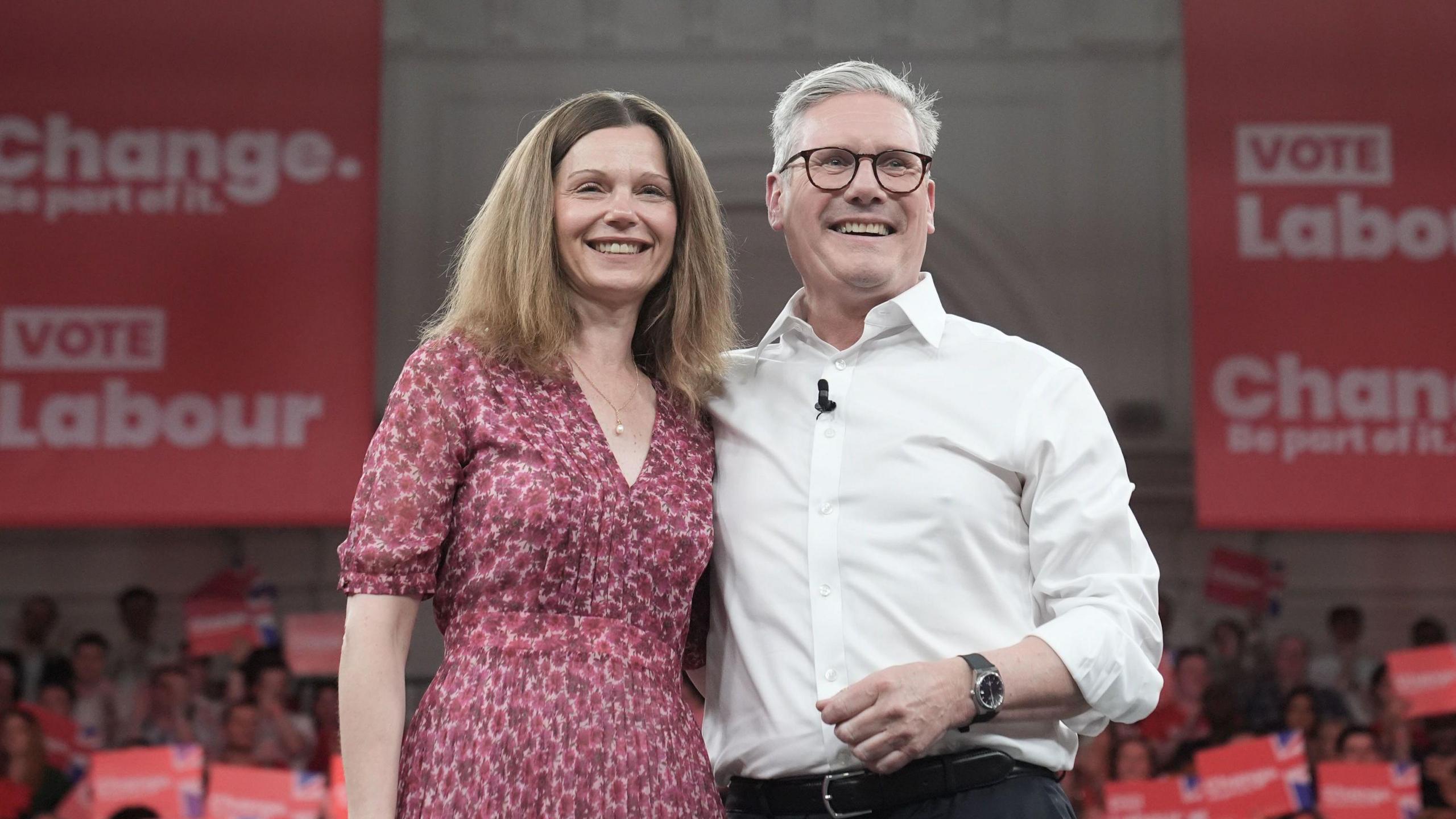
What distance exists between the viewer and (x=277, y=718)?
5.35 meters

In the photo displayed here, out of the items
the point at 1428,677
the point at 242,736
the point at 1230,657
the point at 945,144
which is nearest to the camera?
the point at 1428,677

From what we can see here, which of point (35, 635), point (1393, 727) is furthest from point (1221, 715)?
point (35, 635)

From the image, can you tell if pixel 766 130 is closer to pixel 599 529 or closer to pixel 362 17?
pixel 362 17

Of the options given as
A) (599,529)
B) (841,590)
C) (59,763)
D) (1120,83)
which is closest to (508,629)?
(599,529)

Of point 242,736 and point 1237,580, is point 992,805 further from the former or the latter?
point 1237,580

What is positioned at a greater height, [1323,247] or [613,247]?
[1323,247]

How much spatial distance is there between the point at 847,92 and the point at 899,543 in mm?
539

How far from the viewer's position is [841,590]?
1691mm

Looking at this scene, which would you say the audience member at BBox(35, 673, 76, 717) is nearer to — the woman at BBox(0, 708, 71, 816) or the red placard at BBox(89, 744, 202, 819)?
the woman at BBox(0, 708, 71, 816)

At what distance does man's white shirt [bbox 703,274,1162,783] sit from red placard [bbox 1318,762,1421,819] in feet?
9.43

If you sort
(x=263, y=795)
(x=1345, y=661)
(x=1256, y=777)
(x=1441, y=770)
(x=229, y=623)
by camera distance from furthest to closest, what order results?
(x=1345, y=661), (x=229, y=623), (x=1441, y=770), (x=1256, y=777), (x=263, y=795)

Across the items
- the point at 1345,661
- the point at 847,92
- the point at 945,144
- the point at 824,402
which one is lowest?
→ the point at 1345,661

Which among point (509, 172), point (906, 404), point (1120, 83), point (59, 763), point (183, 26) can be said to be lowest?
point (59, 763)

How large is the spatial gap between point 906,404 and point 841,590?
8.8 inches
